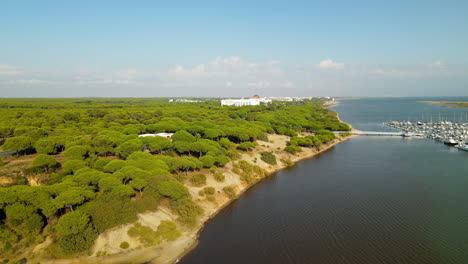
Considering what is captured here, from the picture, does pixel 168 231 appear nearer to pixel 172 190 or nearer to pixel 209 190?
pixel 172 190

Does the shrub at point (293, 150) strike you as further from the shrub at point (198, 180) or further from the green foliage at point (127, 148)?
the green foliage at point (127, 148)

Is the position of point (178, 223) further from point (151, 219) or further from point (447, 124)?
point (447, 124)

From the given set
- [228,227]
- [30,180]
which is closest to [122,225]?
[228,227]

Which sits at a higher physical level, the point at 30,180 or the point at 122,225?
the point at 30,180

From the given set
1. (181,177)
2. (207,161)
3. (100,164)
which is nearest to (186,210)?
(181,177)

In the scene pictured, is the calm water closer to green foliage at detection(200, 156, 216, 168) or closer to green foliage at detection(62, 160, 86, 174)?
green foliage at detection(200, 156, 216, 168)

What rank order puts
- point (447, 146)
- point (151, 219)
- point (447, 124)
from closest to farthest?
point (151, 219)
point (447, 146)
point (447, 124)
